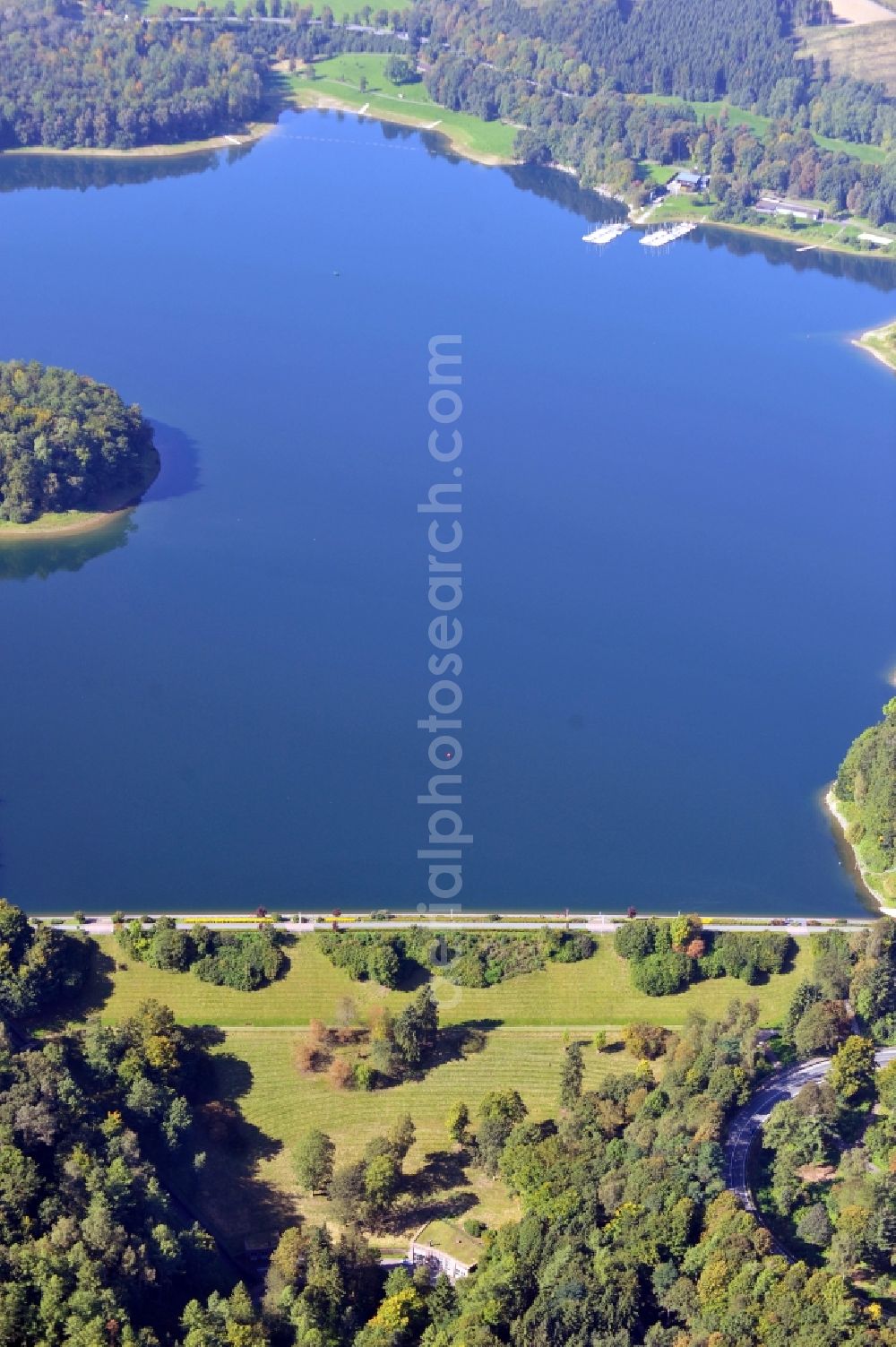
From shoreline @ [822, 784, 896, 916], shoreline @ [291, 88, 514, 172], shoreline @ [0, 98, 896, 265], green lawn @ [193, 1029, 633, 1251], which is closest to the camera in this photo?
green lawn @ [193, 1029, 633, 1251]

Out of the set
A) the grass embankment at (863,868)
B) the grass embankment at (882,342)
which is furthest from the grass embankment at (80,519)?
the grass embankment at (882,342)

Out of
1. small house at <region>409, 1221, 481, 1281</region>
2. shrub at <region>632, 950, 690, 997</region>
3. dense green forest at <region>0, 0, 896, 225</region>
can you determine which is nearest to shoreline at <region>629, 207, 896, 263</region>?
dense green forest at <region>0, 0, 896, 225</region>

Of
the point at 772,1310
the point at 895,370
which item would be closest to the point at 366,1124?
the point at 772,1310

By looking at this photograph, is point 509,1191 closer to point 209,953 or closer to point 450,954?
point 450,954

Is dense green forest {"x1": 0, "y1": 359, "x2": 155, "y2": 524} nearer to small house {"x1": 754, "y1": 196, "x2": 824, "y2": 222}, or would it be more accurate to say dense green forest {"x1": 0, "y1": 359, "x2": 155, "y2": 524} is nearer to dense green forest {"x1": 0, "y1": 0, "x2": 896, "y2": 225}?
dense green forest {"x1": 0, "y1": 0, "x2": 896, "y2": 225}

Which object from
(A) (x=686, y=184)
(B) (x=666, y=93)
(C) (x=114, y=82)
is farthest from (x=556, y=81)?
(C) (x=114, y=82)

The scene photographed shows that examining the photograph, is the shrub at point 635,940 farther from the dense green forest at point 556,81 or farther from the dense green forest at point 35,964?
the dense green forest at point 556,81
